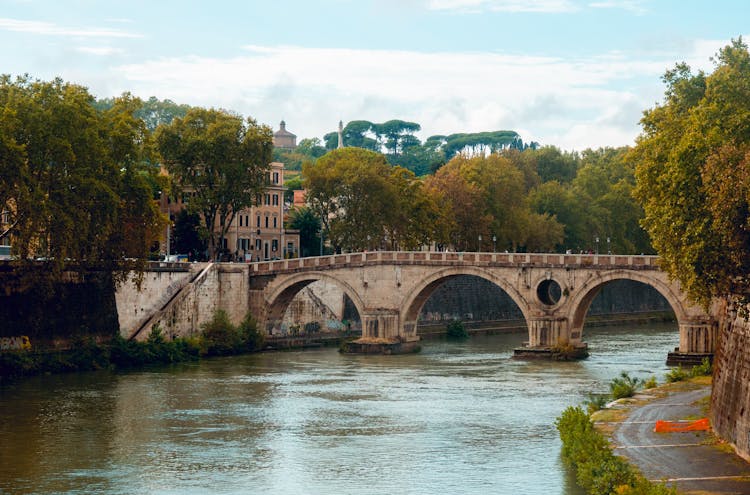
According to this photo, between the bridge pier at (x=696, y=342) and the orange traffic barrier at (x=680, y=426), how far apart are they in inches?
956

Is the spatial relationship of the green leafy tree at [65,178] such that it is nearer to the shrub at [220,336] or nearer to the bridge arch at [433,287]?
the shrub at [220,336]

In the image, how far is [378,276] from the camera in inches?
2820

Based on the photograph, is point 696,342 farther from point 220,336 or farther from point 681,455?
point 681,455

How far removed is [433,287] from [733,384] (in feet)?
124

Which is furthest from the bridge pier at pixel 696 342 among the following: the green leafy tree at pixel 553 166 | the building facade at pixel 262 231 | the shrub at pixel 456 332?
the green leafy tree at pixel 553 166

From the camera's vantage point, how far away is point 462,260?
69.6 meters

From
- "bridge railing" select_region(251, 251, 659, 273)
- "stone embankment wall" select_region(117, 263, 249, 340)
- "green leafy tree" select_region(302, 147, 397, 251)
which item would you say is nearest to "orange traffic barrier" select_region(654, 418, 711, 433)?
"bridge railing" select_region(251, 251, 659, 273)

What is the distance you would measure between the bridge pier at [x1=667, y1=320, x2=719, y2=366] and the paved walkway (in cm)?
2088

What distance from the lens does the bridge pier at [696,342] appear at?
62.0m

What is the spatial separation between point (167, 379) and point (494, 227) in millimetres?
42050

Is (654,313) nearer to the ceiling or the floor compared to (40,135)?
nearer to the floor

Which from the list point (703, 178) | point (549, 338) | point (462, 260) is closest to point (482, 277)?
point (462, 260)

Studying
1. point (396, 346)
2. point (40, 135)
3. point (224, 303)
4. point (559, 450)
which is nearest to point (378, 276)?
point (396, 346)

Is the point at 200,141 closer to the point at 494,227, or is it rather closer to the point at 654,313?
the point at 494,227
